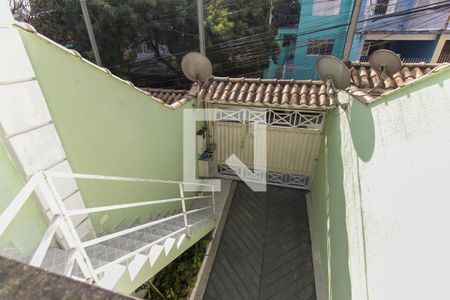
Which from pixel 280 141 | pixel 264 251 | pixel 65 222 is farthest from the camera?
pixel 280 141

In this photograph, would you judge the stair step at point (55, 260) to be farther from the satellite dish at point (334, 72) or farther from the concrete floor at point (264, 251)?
the satellite dish at point (334, 72)

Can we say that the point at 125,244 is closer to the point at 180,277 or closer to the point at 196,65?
the point at 180,277

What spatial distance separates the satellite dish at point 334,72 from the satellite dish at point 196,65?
105 inches

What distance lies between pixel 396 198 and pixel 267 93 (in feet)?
13.5

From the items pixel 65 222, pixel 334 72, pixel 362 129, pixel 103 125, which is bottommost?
pixel 362 129

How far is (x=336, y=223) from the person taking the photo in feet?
14.9

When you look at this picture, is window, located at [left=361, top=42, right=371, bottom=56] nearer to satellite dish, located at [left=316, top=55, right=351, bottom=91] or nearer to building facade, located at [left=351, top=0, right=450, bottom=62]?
building facade, located at [left=351, top=0, right=450, bottom=62]

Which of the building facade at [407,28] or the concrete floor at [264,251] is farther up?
the building facade at [407,28]

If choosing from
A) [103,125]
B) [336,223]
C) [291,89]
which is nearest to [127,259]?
[103,125]

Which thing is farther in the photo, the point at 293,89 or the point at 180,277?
the point at 293,89

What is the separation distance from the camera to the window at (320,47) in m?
15.5

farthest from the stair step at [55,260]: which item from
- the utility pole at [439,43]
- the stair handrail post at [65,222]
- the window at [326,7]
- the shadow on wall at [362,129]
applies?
the utility pole at [439,43]

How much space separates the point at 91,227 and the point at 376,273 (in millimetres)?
3663

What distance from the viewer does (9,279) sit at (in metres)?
0.72
